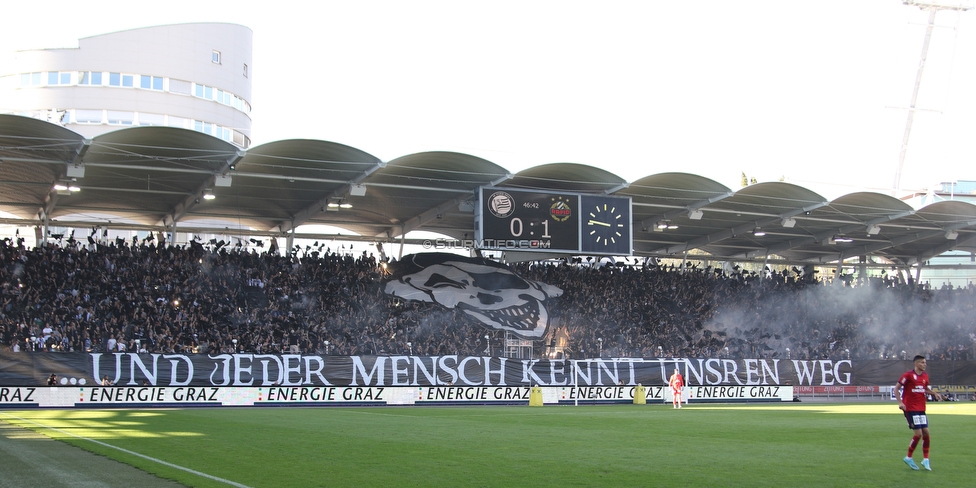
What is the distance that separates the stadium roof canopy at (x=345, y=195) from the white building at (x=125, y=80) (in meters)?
25.0

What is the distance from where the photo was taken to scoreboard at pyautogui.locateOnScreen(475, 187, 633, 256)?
125ft

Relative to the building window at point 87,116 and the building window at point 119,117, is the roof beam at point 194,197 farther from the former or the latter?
the building window at point 87,116

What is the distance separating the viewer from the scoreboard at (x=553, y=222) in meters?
38.1

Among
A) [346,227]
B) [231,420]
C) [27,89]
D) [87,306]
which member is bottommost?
[231,420]

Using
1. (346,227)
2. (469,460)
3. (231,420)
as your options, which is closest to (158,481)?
(469,460)

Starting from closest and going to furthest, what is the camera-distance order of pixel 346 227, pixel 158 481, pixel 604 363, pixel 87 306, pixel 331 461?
pixel 158 481
pixel 331 461
pixel 87 306
pixel 604 363
pixel 346 227

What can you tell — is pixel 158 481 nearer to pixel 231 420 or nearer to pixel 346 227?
pixel 231 420

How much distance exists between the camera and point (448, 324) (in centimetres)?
4378

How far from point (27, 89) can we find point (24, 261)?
130 feet

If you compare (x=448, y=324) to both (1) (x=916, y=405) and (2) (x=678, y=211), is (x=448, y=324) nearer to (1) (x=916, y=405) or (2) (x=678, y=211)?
(2) (x=678, y=211)

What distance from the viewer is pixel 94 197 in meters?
41.4

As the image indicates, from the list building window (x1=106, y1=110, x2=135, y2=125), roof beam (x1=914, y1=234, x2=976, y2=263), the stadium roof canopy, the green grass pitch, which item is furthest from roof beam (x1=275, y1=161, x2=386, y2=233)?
roof beam (x1=914, y1=234, x2=976, y2=263)

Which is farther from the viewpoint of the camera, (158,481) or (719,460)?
(719,460)

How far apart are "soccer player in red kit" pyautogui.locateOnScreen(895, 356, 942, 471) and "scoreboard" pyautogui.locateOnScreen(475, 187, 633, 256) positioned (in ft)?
82.5
